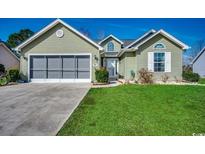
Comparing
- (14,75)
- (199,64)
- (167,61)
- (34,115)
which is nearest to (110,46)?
(167,61)

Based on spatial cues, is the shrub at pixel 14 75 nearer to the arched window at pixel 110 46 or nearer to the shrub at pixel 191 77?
the arched window at pixel 110 46

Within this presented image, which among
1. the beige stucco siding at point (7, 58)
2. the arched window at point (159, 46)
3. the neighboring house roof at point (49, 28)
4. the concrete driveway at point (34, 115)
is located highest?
the neighboring house roof at point (49, 28)

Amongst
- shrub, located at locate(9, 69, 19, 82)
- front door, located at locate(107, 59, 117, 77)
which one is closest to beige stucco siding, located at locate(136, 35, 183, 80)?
front door, located at locate(107, 59, 117, 77)

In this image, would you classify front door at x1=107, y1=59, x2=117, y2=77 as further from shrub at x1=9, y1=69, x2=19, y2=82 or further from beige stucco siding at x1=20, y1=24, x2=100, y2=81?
shrub at x1=9, y1=69, x2=19, y2=82

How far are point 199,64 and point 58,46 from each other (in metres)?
10.8

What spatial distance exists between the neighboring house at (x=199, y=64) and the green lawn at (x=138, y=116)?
8673 millimetres

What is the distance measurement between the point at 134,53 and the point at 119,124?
12.3m

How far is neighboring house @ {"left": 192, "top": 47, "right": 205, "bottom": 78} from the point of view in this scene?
1646 centimetres

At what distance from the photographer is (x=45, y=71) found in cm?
1573

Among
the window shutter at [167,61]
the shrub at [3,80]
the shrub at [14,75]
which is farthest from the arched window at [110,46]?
the shrub at [3,80]

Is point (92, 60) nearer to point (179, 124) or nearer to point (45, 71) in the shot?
point (45, 71)

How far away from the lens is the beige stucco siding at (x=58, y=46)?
15422 millimetres

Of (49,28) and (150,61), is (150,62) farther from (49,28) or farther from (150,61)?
(49,28)
